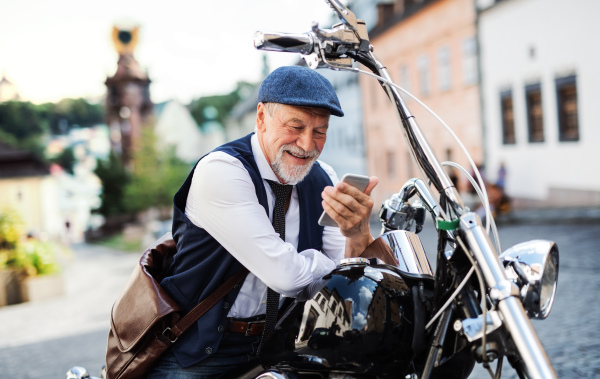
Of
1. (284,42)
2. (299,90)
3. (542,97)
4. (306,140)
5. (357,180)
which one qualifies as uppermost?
(542,97)

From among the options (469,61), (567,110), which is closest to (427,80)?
(469,61)

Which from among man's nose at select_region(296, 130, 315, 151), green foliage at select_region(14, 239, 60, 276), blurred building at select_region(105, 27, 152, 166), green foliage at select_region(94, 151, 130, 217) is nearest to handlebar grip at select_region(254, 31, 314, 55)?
man's nose at select_region(296, 130, 315, 151)

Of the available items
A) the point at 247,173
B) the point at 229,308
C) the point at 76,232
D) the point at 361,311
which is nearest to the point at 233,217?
the point at 247,173

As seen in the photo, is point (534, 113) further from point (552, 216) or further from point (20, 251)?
point (20, 251)

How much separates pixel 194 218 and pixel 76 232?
84691mm

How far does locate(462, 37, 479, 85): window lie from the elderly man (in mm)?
21693

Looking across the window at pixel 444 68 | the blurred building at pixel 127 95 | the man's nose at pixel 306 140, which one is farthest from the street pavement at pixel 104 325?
the blurred building at pixel 127 95

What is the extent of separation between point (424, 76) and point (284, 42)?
2733 centimetres

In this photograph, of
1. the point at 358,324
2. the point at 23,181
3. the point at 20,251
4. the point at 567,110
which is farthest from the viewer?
the point at 23,181

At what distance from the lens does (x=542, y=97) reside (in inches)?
745

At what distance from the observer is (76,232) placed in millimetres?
81875

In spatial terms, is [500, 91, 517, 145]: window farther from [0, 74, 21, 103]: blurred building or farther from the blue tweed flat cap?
[0, 74, 21, 103]: blurred building

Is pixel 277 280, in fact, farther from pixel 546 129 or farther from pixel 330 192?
pixel 546 129

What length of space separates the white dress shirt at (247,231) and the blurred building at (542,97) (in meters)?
16.3
